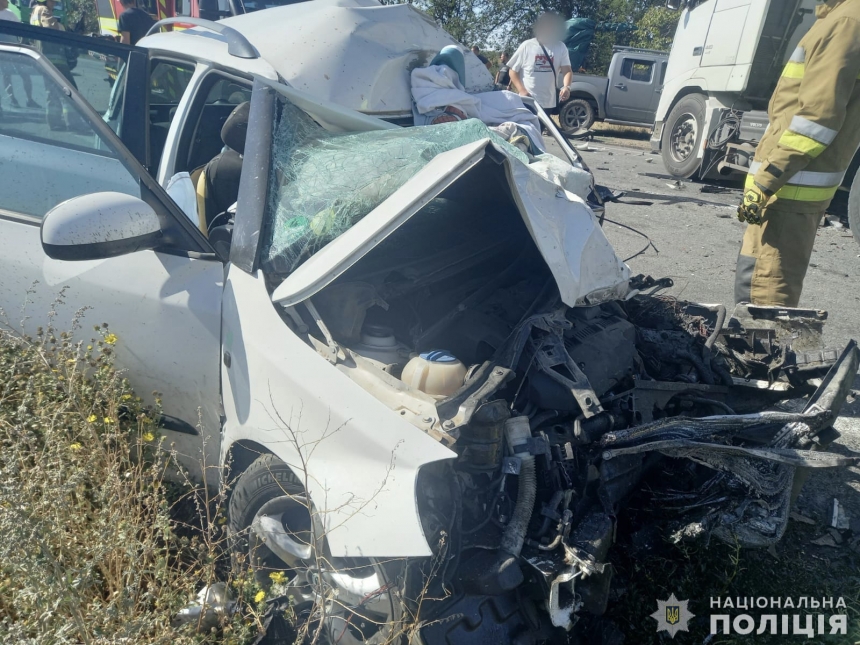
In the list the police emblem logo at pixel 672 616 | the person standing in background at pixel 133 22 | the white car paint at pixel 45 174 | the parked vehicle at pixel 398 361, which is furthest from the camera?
the person standing in background at pixel 133 22

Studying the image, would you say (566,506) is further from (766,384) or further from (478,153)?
(766,384)

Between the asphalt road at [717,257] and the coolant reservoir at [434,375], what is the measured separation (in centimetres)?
203

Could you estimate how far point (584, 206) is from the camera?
2373 mm

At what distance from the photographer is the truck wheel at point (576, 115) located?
14.5 metres

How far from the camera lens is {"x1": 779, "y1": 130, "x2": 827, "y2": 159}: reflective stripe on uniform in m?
3.49

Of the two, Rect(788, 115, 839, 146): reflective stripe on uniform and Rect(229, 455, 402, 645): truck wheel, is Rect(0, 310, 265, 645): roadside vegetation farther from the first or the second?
Rect(788, 115, 839, 146): reflective stripe on uniform

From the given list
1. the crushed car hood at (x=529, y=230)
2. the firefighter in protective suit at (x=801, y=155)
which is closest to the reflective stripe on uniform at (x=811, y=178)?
the firefighter in protective suit at (x=801, y=155)

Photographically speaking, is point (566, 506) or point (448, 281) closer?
point (566, 506)

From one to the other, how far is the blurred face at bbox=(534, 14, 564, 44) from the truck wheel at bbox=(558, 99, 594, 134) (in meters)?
5.83

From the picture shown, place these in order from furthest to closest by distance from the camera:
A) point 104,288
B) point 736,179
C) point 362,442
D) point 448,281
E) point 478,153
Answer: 1. point 736,179
2. point 448,281
3. point 104,288
4. point 478,153
5. point 362,442

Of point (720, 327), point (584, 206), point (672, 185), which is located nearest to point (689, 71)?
point (672, 185)

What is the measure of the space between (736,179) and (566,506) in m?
8.72

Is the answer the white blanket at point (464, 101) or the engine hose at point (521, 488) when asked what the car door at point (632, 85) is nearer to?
the white blanket at point (464, 101)

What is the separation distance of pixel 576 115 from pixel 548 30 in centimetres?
650
